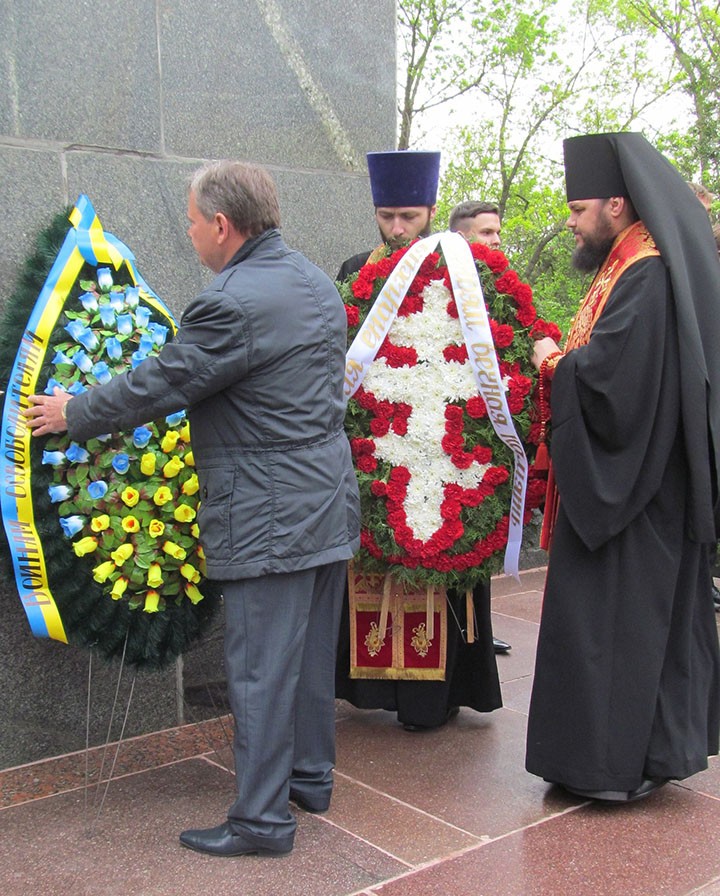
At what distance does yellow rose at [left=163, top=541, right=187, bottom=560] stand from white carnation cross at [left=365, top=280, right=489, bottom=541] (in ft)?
2.66

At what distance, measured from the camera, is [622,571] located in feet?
11.2

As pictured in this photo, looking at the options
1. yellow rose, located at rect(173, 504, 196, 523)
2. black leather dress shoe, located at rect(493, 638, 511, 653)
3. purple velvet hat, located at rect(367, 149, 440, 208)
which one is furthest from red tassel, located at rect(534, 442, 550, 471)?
black leather dress shoe, located at rect(493, 638, 511, 653)

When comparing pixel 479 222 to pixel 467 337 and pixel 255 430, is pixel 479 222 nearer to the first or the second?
pixel 467 337

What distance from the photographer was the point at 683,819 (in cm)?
339

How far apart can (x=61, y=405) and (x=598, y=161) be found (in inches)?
74.0

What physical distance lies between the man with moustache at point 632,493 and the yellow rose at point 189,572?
117cm

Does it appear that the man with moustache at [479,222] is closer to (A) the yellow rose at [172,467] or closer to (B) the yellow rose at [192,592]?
(A) the yellow rose at [172,467]

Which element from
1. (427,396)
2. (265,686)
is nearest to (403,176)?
(427,396)

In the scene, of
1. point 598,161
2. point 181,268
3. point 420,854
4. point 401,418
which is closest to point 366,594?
point 401,418

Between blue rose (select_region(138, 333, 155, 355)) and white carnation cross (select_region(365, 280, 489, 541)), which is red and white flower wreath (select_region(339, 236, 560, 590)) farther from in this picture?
blue rose (select_region(138, 333, 155, 355))

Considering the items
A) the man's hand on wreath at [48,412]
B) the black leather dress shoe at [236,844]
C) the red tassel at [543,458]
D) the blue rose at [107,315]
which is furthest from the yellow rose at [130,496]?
the red tassel at [543,458]

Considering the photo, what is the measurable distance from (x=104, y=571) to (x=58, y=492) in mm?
274

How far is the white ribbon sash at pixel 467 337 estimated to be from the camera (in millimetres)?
3629

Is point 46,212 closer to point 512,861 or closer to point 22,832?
point 22,832
